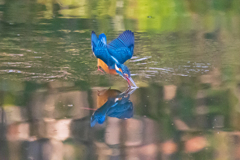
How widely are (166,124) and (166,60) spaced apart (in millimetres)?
1809

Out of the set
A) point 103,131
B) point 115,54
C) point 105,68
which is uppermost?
point 115,54

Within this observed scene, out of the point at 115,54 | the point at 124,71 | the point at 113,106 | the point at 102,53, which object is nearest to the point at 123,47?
the point at 115,54

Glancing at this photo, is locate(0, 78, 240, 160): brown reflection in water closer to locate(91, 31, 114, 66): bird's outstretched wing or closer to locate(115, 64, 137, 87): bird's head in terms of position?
locate(115, 64, 137, 87): bird's head

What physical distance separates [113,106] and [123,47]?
2.90 ft

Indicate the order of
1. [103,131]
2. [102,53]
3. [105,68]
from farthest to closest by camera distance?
[105,68] → [102,53] → [103,131]

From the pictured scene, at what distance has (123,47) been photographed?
14.3 feet

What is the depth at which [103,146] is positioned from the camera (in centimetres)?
306

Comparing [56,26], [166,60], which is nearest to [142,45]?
[166,60]

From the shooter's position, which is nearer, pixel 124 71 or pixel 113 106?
pixel 113 106

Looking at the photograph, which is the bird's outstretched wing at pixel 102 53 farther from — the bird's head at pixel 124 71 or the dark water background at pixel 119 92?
the dark water background at pixel 119 92

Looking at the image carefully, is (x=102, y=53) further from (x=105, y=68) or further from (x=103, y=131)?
(x=103, y=131)

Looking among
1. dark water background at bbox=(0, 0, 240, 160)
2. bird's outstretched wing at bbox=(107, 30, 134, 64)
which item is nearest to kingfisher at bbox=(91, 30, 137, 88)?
bird's outstretched wing at bbox=(107, 30, 134, 64)

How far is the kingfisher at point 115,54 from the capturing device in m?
4.13

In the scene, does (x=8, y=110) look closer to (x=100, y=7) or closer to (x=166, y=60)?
(x=166, y=60)
